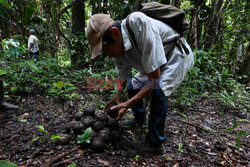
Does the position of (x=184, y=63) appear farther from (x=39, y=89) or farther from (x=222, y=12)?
(x=222, y=12)

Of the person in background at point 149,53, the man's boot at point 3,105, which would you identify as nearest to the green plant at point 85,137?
the person in background at point 149,53

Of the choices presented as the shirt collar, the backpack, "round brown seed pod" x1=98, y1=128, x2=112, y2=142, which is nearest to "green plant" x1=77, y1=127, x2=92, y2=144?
"round brown seed pod" x1=98, y1=128, x2=112, y2=142

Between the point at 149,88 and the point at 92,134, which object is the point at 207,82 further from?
the point at 92,134

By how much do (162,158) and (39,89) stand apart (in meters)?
3.12

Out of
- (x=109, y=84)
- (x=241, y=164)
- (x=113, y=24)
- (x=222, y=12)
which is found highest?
(x=222, y=12)

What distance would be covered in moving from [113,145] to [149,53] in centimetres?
140

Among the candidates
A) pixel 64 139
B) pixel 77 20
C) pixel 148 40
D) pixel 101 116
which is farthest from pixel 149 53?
pixel 77 20

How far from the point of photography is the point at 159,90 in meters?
2.00

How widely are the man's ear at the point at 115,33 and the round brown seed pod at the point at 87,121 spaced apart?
119 centimetres

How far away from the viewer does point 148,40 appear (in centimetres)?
172

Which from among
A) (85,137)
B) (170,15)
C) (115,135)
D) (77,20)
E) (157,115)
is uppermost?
(77,20)

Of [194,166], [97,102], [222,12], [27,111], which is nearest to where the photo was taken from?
[194,166]

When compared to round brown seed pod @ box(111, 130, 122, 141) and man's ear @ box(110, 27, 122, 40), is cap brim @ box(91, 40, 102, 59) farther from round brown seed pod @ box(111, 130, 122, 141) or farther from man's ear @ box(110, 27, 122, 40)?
round brown seed pod @ box(111, 130, 122, 141)

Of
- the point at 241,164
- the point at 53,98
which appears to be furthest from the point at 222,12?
the point at 53,98
